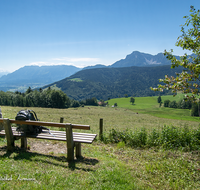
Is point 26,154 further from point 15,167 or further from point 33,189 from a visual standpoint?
point 33,189

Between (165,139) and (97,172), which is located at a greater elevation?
(97,172)

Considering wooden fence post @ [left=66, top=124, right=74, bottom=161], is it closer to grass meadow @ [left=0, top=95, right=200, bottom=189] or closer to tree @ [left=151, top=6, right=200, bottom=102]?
grass meadow @ [left=0, top=95, right=200, bottom=189]

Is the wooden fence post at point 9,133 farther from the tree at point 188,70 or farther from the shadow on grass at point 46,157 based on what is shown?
the tree at point 188,70

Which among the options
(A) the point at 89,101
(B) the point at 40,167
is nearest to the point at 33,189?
(B) the point at 40,167

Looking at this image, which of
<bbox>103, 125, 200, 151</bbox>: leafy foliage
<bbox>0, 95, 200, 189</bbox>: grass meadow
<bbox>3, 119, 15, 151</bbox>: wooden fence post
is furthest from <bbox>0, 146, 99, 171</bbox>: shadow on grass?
<bbox>103, 125, 200, 151</bbox>: leafy foliage

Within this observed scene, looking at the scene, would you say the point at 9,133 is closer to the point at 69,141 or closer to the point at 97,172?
the point at 69,141

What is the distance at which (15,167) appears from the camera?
16.3 ft

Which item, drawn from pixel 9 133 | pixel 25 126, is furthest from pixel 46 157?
pixel 9 133

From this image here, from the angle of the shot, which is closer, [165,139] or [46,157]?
[46,157]

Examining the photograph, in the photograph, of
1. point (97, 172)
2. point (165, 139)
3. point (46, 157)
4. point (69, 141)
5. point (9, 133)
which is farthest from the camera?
point (165, 139)

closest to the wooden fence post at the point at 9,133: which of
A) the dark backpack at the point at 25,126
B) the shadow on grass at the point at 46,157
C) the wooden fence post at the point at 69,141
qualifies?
the shadow on grass at the point at 46,157

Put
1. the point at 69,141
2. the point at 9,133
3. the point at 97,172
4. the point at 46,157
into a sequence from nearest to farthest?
1. the point at 97,172
2. the point at 69,141
3. the point at 46,157
4. the point at 9,133

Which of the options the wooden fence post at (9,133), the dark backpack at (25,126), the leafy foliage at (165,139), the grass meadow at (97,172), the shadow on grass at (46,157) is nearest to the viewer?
the grass meadow at (97,172)

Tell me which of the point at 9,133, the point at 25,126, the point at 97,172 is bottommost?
the point at 97,172
